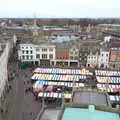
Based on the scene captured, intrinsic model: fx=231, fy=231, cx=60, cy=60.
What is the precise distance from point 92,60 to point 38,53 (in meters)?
13.2

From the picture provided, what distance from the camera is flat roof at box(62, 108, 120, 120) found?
49.3ft

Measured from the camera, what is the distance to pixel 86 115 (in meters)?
15.3

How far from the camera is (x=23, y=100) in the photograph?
115 ft

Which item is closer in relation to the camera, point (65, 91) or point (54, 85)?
point (65, 91)

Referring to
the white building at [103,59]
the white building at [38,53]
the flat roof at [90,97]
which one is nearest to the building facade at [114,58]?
the white building at [103,59]

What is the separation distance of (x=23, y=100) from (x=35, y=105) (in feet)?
8.41

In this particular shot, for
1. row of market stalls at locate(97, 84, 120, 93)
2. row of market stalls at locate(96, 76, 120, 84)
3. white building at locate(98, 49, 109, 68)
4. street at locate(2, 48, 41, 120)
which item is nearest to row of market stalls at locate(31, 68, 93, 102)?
street at locate(2, 48, 41, 120)

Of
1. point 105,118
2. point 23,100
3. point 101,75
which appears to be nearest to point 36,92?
point 23,100

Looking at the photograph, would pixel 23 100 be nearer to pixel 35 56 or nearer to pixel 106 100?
pixel 106 100

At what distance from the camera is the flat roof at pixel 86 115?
1501cm

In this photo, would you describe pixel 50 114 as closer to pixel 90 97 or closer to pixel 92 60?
pixel 90 97

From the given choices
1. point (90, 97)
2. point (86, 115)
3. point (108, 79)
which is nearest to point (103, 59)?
point (108, 79)

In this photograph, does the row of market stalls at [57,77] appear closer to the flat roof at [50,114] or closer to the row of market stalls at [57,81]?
the row of market stalls at [57,81]

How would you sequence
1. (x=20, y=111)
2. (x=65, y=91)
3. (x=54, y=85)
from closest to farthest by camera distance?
1. (x=20, y=111)
2. (x=65, y=91)
3. (x=54, y=85)
